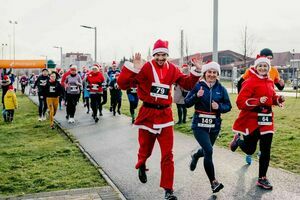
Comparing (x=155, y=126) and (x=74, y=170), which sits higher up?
(x=155, y=126)

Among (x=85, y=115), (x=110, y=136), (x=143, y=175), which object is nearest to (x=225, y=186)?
(x=143, y=175)

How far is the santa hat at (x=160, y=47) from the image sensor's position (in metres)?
6.31

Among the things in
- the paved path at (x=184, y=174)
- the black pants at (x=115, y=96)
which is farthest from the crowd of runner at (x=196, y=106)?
the black pants at (x=115, y=96)

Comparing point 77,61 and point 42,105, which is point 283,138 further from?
point 77,61

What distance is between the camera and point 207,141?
247 inches

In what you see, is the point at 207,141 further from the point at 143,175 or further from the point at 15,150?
the point at 15,150

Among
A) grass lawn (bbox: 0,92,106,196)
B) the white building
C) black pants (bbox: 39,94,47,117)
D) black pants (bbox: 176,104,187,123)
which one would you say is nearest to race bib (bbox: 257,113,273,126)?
grass lawn (bbox: 0,92,106,196)

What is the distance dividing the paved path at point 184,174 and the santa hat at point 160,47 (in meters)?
2.09

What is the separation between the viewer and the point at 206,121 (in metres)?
6.36

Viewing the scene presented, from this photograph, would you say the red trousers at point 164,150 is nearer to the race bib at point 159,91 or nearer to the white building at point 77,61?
the race bib at point 159,91

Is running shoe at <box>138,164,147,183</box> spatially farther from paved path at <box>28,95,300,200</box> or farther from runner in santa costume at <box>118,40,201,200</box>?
runner in santa costume at <box>118,40,201,200</box>

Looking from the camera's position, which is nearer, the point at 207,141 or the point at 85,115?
the point at 207,141

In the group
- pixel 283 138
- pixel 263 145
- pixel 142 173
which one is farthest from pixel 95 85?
pixel 263 145

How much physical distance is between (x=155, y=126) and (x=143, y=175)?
0.90 meters
